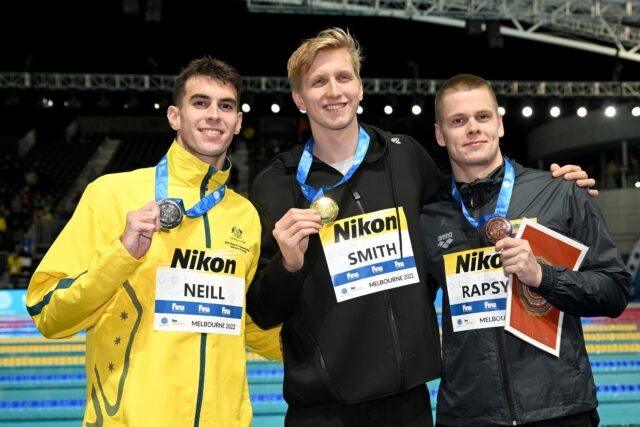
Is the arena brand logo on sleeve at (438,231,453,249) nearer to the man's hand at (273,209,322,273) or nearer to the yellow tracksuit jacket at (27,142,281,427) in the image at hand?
the man's hand at (273,209,322,273)

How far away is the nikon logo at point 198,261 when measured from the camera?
89.7 inches

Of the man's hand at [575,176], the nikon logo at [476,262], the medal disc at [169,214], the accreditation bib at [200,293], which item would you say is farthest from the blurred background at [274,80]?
the medal disc at [169,214]

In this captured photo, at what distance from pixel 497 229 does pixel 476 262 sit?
0.25m

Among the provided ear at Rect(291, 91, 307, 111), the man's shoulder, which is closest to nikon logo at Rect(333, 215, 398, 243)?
ear at Rect(291, 91, 307, 111)

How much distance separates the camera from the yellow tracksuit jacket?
2.13m

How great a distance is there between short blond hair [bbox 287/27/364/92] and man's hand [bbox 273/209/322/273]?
22.5 inches

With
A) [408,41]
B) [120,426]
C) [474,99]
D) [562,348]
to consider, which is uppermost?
[408,41]

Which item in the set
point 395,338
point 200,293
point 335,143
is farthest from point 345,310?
point 335,143

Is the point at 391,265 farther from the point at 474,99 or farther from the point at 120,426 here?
the point at 120,426

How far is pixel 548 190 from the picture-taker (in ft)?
8.06

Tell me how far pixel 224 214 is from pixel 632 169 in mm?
17442

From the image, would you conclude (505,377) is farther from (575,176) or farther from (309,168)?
(309,168)

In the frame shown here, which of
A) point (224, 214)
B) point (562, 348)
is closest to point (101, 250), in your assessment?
point (224, 214)

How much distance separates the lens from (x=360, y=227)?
2326 millimetres
